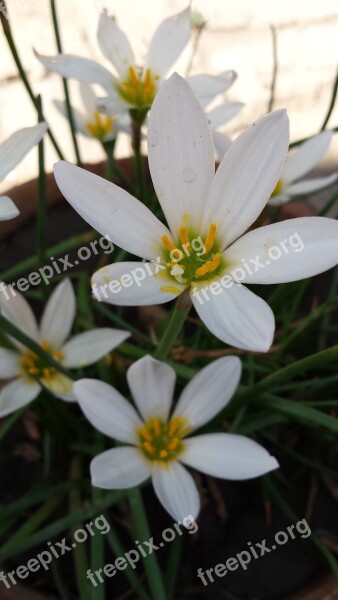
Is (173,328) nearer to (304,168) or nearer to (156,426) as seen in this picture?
(156,426)

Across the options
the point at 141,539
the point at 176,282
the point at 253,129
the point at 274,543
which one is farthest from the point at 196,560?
the point at 253,129

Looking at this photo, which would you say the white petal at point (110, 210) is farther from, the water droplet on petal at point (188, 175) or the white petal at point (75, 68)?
the white petal at point (75, 68)

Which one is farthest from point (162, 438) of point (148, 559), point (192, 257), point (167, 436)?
point (192, 257)

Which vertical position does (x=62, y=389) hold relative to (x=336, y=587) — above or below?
above

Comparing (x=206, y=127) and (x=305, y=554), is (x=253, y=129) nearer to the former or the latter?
(x=206, y=127)

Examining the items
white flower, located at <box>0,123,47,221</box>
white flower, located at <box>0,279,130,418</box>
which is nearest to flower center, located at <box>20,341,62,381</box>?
white flower, located at <box>0,279,130,418</box>

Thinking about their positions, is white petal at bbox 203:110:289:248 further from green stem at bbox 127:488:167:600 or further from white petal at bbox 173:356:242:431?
green stem at bbox 127:488:167:600

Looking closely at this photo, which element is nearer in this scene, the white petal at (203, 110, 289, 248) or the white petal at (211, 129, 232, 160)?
the white petal at (203, 110, 289, 248)

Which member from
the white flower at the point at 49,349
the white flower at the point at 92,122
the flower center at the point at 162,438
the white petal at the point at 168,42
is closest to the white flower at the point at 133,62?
the white petal at the point at 168,42

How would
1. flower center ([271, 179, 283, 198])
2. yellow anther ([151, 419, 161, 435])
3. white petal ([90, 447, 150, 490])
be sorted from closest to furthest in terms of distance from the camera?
1. white petal ([90, 447, 150, 490])
2. yellow anther ([151, 419, 161, 435])
3. flower center ([271, 179, 283, 198])
